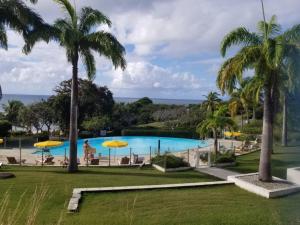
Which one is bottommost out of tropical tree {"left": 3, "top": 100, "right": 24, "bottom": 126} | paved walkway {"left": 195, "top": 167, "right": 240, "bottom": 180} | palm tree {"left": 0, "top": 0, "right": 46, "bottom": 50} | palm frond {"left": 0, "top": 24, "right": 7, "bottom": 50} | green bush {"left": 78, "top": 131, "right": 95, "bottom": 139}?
paved walkway {"left": 195, "top": 167, "right": 240, "bottom": 180}

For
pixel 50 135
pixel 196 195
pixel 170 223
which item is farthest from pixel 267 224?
pixel 50 135

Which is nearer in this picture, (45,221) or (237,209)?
(45,221)

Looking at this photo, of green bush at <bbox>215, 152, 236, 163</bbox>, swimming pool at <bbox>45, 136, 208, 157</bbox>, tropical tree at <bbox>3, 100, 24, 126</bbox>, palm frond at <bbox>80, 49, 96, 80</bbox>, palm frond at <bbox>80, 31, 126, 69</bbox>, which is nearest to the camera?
palm frond at <bbox>80, 31, 126, 69</bbox>

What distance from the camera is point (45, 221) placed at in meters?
9.51

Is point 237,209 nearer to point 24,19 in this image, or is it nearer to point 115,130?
point 24,19

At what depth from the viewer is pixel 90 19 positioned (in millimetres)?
19453

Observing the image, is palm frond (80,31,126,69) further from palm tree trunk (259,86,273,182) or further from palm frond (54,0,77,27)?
palm tree trunk (259,86,273,182)

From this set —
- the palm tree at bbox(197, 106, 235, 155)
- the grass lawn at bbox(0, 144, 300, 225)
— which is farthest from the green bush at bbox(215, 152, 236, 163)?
the grass lawn at bbox(0, 144, 300, 225)

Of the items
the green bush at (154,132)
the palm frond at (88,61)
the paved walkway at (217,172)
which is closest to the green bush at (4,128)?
the green bush at (154,132)

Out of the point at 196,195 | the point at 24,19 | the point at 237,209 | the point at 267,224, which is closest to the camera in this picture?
the point at 267,224

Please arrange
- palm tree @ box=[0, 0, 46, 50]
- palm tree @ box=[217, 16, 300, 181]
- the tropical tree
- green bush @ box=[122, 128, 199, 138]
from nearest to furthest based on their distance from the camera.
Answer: palm tree @ box=[217, 16, 300, 181], palm tree @ box=[0, 0, 46, 50], green bush @ box=[122, 128, 199, 138], the tropical tree

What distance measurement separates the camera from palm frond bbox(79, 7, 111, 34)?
19297mm

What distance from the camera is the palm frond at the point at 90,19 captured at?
19297 mm

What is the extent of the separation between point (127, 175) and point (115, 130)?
31.4 m
